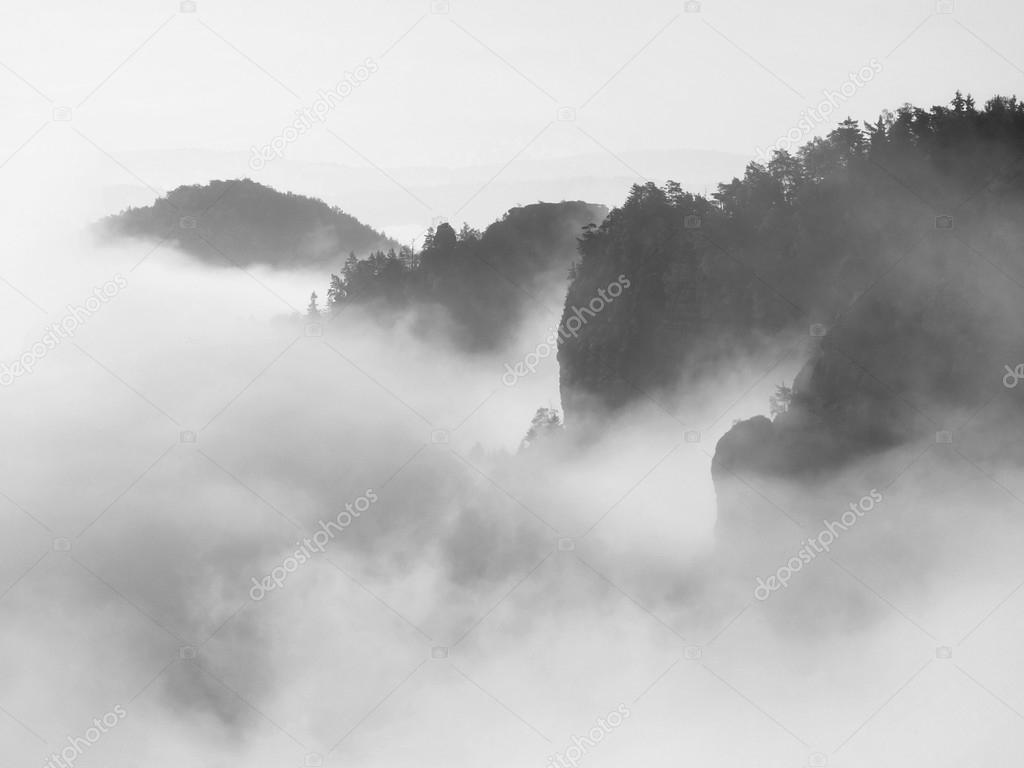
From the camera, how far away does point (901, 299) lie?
5566cm

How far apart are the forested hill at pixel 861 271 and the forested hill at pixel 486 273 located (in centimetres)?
2747

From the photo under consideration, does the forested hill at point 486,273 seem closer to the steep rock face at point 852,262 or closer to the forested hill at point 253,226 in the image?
the steep rock face at point 852,262

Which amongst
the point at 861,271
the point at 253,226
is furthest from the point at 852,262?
the point at 253,226

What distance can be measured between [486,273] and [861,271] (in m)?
40.6

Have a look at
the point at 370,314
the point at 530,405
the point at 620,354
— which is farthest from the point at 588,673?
the point at 370,314

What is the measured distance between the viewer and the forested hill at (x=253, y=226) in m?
168

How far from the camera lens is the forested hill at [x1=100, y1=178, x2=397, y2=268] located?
168125mm

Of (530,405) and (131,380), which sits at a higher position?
(530,405)

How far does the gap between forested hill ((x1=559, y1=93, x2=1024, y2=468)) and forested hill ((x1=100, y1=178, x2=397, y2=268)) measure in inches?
Answer: 3959

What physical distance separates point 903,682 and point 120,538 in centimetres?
8289

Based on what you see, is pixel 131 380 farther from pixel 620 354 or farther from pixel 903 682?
pixel 903 682

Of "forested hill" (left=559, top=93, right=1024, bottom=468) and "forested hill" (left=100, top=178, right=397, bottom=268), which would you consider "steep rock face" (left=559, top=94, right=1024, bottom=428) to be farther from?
"forested hill" (left=100, top=178, right=397, bottom=268)

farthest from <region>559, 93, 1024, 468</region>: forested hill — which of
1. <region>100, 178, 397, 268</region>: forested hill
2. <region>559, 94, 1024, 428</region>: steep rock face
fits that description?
<region>100, 178, 397, 268</region>: forested hill

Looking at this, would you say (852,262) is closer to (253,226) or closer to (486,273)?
(486,273)
